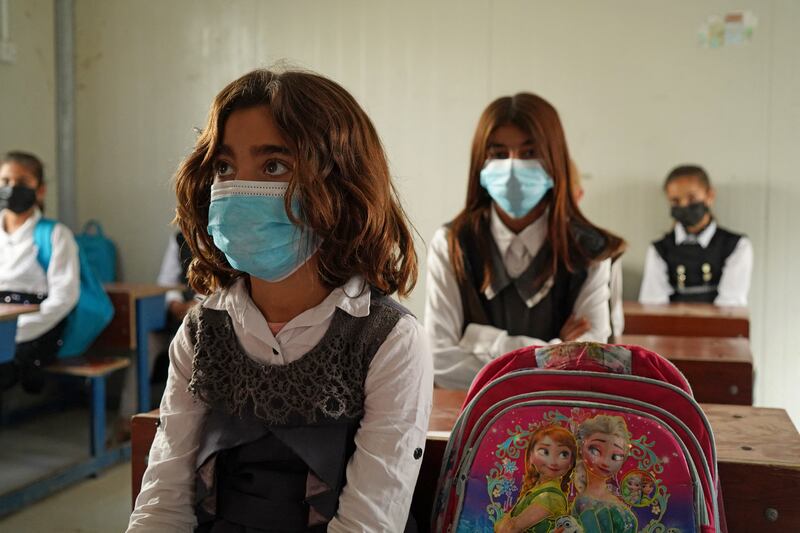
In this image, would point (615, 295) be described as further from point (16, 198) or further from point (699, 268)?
point (16, 198)

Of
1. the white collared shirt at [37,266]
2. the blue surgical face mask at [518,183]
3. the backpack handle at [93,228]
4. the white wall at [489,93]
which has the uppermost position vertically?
the white wall at [489,93]

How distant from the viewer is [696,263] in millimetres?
4172

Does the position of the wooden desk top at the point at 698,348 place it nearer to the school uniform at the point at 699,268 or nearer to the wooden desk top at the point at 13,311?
the school uniform at the point at 699,268

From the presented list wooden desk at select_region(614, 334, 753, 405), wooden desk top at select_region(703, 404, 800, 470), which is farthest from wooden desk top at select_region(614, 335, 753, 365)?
wooden desk top at select_region(703, 404, 800, 470)

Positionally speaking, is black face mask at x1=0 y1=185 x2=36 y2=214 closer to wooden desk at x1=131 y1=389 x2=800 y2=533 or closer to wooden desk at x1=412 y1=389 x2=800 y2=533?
wooden desk at x1=131 y1=389 x2=800 y2=533

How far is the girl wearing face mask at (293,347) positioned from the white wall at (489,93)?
3126mm

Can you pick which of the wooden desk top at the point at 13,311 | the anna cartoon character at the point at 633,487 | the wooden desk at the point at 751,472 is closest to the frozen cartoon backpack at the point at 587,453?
the anna cartoon character at the point at 633,487

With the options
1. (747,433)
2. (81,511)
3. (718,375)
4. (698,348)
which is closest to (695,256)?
(698,348)

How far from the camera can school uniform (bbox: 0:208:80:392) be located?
382 cm

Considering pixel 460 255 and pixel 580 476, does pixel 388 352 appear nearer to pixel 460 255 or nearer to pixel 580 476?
pixel 580 476

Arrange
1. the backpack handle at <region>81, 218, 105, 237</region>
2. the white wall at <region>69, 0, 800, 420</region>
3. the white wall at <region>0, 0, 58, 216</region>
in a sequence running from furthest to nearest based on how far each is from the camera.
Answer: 1. the backpack handle at <region>81, 218, 105, 237</region>
2. the white wall at <region>0, 0, 58, 216</region>
3. the white wall at <region>69, 0, 800, 420</region>

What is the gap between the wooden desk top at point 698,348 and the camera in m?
2.52

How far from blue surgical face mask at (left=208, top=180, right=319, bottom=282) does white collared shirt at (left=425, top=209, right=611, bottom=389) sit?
866mm

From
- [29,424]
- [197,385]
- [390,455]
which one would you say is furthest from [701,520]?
[29,424]
